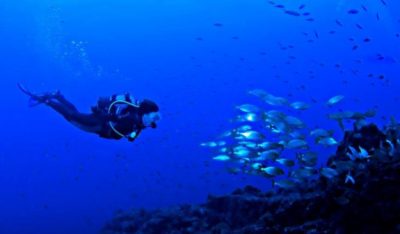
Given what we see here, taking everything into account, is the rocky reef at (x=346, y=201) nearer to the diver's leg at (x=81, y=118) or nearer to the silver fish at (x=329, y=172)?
the silver fish at (x=329, y=172)

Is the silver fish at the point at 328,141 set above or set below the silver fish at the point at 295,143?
below

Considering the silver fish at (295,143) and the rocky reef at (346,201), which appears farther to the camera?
the silver fish at (295,143)

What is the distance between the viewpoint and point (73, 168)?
5850 cm

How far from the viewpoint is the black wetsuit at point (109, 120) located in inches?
331

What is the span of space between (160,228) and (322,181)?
640cm

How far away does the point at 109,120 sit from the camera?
8695mm

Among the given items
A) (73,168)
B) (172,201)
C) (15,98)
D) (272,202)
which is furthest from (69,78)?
(272,202)

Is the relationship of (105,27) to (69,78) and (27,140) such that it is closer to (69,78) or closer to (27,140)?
(69,78)

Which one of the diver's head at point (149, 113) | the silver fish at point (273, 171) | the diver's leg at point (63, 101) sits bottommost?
the silver fish at point (273, 171)

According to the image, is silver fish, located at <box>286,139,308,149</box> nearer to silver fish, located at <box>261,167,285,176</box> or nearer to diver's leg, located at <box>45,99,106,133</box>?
silver fish, located at <box>261,167,285,176</box>

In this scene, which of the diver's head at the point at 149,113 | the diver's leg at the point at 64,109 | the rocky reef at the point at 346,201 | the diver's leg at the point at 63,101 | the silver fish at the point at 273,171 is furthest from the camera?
the diver's leg at the point at 63,101

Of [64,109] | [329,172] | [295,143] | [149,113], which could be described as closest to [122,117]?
[149,113]

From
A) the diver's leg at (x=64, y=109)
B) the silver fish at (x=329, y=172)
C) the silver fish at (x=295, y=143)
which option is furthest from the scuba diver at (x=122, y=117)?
the silver fish at (x=329, y=172)

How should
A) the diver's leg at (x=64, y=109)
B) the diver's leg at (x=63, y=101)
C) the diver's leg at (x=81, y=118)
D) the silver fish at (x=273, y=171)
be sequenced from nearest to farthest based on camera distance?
Answer: 1. the silver fish at (x=273, y=171)
2. the diver's leg at (x=81, y=118)
3. the diver's leg at (x=64, y=109)
4. the diver's leg at (x=63, y=101)
